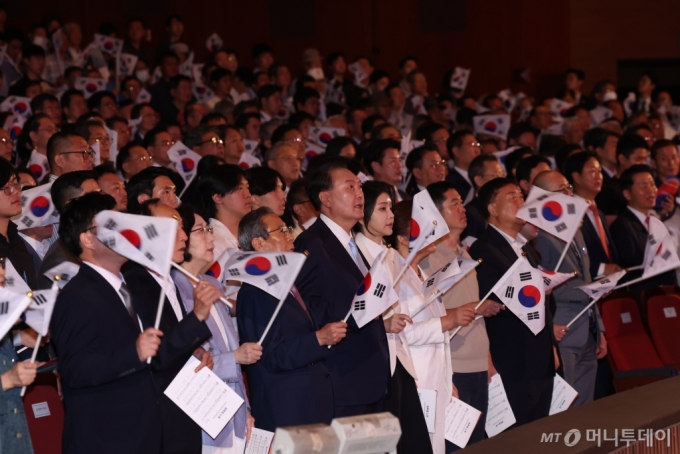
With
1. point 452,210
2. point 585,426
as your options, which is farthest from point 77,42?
point 585,426

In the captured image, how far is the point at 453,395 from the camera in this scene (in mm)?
4918

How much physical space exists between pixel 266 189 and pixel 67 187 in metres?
1.09

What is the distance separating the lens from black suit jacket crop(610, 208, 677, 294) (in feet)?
21.9

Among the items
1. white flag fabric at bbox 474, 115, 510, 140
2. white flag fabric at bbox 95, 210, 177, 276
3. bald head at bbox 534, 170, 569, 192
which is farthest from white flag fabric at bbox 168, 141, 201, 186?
white flag fabric at bbox 474, 115, 510, 140

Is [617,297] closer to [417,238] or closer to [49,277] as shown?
[417,238]

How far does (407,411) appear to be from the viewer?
457 cm

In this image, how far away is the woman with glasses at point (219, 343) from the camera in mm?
3904

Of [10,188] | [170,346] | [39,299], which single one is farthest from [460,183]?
[39,299]

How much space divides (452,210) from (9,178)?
2.16m

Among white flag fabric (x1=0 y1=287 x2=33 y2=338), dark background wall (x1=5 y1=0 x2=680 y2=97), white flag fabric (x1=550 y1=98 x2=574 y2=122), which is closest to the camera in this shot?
white flag fabric (x1=0 y1=287 x2=33 y2=338)

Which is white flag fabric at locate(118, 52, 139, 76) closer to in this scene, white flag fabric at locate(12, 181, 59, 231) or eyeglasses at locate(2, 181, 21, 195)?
white flag fabric at locate(12, 181, 59, 231)

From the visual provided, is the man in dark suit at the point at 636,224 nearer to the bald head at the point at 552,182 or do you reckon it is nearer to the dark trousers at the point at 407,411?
the bald head at the point at 552,182

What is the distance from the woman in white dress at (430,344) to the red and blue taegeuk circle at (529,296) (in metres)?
0.40

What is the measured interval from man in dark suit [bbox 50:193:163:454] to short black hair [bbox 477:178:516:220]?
2.56 metres
